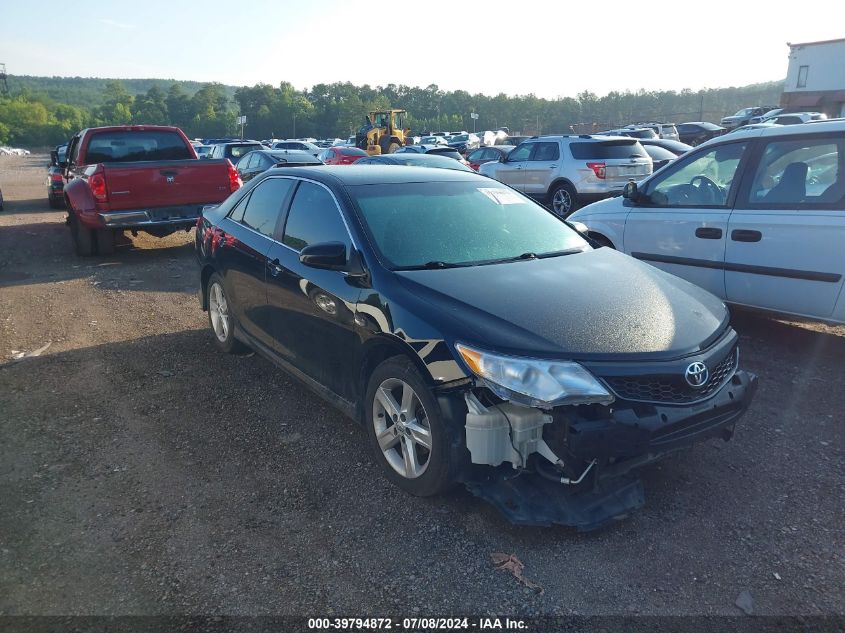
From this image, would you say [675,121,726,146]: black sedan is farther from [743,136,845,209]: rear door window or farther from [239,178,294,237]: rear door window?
[239,178,294,237]: rear door window

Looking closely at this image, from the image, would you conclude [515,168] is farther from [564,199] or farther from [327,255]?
[327,255]

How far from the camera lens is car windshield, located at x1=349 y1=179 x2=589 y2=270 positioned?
379 cm

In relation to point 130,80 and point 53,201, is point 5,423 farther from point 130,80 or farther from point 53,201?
point 130,80

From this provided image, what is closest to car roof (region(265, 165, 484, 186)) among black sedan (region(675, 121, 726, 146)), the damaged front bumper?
the damaged front bumper

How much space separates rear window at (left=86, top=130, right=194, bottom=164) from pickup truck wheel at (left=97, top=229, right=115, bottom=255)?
147cm

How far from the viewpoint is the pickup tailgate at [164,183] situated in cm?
921

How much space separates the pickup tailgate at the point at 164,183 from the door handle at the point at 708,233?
6991 millimetres

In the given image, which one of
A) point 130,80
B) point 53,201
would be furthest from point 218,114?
point 130,80

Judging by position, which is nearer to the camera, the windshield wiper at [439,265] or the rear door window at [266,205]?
the windshield wiper at [439,265]

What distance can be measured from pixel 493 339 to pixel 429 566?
1.04 meters

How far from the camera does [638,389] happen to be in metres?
2.93

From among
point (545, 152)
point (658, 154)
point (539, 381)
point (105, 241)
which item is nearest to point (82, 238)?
point (105, 241)

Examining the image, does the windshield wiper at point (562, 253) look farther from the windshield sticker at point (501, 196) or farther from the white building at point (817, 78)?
the white building at point (817, 78)

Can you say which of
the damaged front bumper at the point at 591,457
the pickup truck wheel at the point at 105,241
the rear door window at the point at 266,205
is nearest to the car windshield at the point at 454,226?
the rear door window at the point at 266,205
